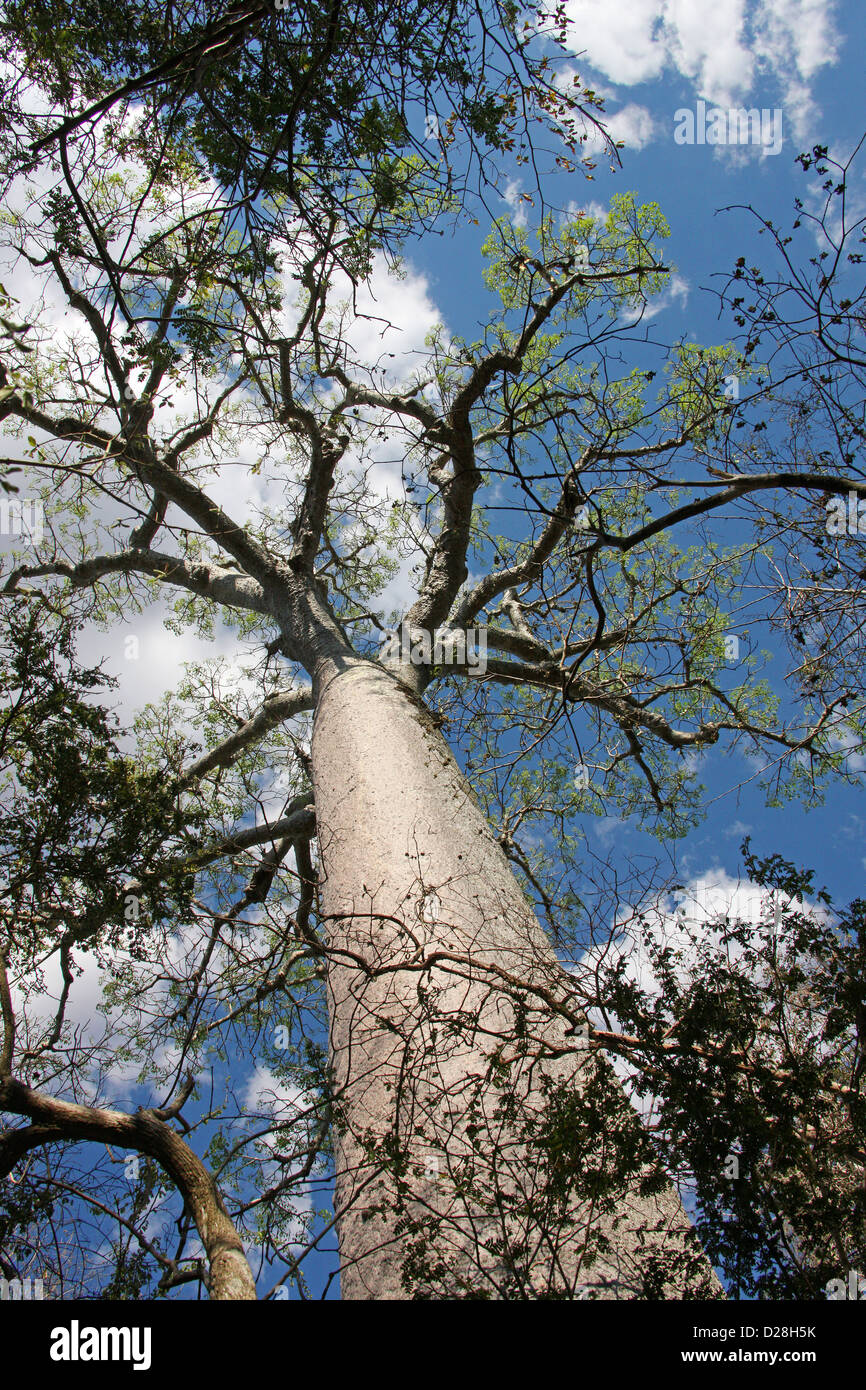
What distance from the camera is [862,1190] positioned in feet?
4.79

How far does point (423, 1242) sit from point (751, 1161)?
66cm

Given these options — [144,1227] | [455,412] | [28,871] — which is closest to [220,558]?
[455,412]

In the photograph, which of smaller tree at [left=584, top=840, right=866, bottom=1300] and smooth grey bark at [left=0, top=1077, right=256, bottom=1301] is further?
smooth grey bark at [left=0, top=1077, right=256, bottom=1301]

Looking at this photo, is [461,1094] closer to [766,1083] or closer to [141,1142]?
[766,1083]

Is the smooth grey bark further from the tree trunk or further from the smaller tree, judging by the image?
the smaller tree

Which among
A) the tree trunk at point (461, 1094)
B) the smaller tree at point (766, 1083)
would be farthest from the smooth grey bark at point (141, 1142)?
the smaller tree at point (766, 1083)

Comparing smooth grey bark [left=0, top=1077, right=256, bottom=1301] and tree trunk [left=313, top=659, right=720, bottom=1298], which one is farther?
smooth grey bark [left=0, top=1077, right=256, bottom=1301]

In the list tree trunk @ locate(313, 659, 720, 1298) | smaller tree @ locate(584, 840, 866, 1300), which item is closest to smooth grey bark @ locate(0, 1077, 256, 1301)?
tree trunk @ locate(313, 659, 720, 1298)

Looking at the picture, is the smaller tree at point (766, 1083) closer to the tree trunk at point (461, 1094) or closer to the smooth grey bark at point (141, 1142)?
the tree trunk at point (461, 1094)

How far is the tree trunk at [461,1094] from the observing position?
4.84 ft

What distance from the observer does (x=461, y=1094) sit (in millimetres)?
1745

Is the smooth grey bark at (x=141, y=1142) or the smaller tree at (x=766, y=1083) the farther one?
the smooth grey bark at (x=141, y=1142)

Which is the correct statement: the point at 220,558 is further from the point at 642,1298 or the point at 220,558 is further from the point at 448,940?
the point at 642,1298

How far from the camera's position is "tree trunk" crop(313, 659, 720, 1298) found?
1475mm
